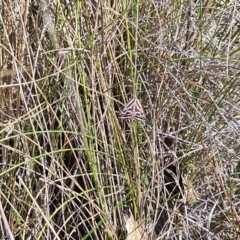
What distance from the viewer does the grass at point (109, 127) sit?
1.12 m

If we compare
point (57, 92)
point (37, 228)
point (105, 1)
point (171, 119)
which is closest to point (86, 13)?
point (105, 1)

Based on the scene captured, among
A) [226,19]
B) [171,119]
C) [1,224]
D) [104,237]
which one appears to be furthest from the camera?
[226,19]

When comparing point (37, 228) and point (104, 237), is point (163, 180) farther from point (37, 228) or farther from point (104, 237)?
point (37, 228)

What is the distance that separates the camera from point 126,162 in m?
1.18

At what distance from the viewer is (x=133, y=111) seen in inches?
44.5

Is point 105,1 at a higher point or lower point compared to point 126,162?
higher

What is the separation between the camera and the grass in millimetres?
1121

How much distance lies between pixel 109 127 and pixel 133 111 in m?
0.07

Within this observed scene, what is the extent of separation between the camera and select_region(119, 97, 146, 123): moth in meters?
1.12

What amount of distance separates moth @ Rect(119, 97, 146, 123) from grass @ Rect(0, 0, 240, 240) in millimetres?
37

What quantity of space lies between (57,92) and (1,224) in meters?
0.30

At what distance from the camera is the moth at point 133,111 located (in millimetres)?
1123

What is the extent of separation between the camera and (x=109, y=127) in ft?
3.86

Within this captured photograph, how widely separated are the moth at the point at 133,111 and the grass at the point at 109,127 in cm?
4
